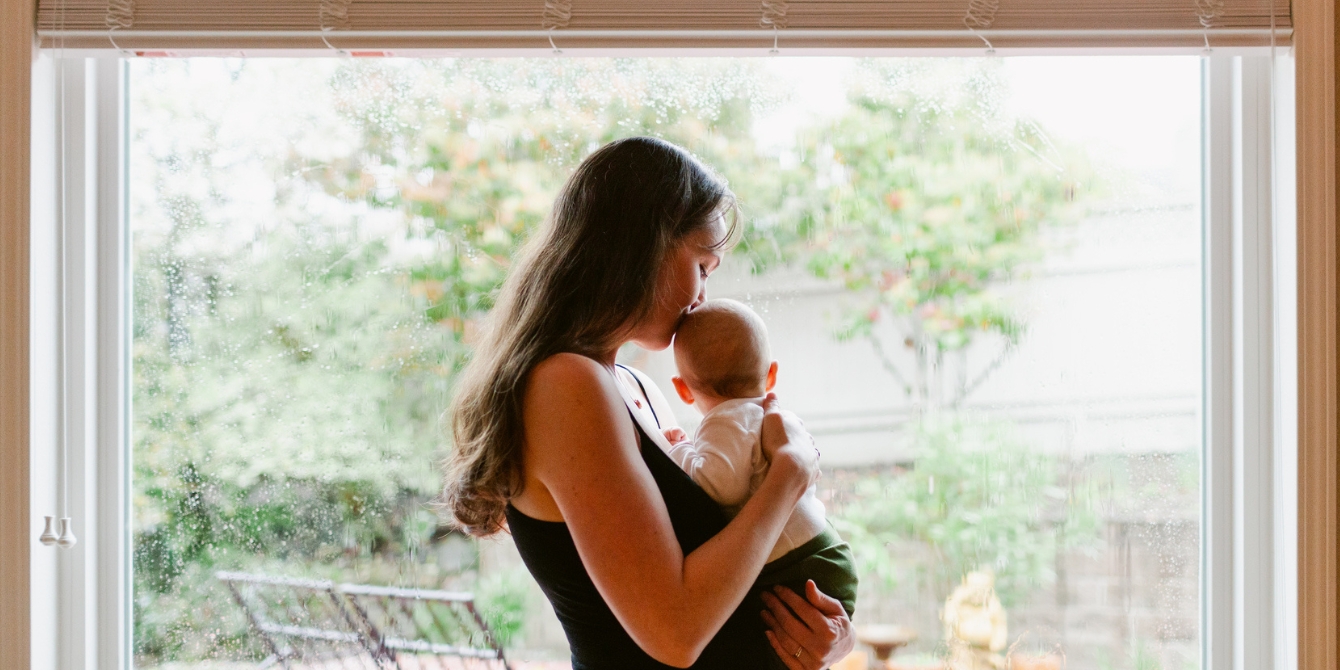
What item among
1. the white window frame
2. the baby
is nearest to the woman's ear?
the baby

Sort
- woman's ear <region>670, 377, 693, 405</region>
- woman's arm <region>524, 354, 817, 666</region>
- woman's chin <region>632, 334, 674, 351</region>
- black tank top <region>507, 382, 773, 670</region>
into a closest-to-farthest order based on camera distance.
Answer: woman's arm <region>524, 354, 817, 666</region> < black tank top <region>507, 382, 773, 670</region> < woman's chin <region>632, 334, 674, 351</region> < woman's ear <region>670, 377, 693, 405</region>

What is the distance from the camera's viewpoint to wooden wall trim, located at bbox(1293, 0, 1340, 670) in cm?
142

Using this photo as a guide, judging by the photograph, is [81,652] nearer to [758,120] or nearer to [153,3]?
[153,3]

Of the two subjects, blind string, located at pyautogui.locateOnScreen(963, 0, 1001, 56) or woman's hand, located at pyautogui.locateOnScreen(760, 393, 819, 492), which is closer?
woman's hand, located at pyautogui.locateOnScreen(760, 393, 819, 492)

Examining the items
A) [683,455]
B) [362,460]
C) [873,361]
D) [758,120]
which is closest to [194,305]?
[362,460]

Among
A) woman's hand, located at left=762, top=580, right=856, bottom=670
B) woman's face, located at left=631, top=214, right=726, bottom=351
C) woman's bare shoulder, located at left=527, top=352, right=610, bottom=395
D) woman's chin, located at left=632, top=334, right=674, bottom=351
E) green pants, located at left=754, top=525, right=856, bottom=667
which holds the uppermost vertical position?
woman's face, located at left=631, top=214, right=726, bottom=351

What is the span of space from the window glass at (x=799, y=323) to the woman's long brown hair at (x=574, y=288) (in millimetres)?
343

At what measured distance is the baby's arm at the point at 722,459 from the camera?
48.3 inches

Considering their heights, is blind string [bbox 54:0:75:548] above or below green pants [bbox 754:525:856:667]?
above

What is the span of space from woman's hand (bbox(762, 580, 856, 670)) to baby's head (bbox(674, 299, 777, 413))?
30 cm

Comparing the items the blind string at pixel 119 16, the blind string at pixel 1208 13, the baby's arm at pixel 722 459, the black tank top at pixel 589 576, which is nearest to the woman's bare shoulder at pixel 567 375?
the black tank top at pixel 589 576
